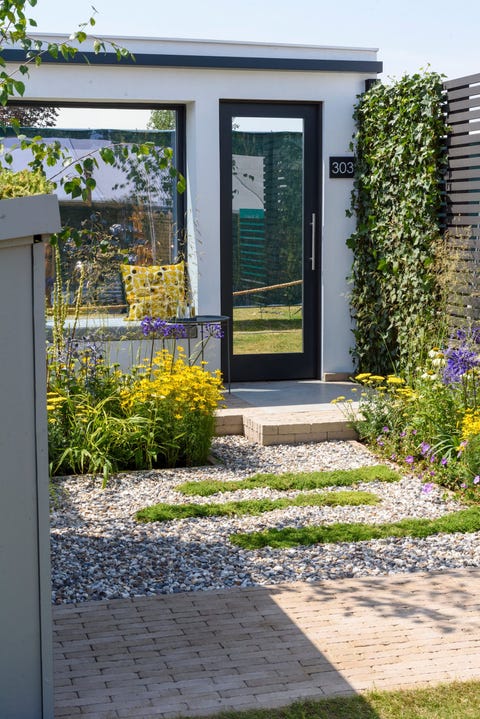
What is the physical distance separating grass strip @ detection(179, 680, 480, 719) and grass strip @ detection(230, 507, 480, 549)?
167cm

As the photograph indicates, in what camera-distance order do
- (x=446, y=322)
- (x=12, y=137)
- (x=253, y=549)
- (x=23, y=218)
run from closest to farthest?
(x=23, y=218) < (x=253, y=549) < (x=446, y=322) < (x=12, y=137)

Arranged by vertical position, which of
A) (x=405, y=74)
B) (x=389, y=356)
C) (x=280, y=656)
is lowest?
(x=280, y=656)

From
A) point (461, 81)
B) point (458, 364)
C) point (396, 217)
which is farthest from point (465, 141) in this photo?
point (458, 364)

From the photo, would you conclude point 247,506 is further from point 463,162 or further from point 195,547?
point 463,162

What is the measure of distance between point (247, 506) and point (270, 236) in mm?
4333

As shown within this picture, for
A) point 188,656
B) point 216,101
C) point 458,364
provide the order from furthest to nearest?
point 216,101, point 458,364, point 188,656

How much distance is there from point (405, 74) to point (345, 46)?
1204mm

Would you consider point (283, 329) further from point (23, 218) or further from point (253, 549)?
point (23, 218)

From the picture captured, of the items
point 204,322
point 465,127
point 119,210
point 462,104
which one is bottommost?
point 204,322

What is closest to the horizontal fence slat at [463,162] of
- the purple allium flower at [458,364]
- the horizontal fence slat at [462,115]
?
the horizontal fence slat at [462,115]

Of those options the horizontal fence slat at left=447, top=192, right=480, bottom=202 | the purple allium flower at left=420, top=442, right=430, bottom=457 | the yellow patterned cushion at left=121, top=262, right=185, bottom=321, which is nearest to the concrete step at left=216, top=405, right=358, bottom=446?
the purple allium flower at left=420, top=442, right=430, bottom=457

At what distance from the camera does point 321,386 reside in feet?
30.2

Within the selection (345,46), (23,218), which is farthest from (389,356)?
(23,218)

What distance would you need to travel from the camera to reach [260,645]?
12.1 feet
